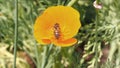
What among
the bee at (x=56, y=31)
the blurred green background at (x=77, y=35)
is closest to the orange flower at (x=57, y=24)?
the bee at (x=56, y=31)

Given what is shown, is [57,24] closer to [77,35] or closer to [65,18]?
[65,18]

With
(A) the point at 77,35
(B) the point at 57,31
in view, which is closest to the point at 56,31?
(B) the point at 57,31

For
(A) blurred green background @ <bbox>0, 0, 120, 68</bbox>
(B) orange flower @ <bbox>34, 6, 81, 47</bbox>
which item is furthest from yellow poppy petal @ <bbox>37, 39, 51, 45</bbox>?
(A) blurred green background @ <bbox>0, 0, 120, 68</bbox>

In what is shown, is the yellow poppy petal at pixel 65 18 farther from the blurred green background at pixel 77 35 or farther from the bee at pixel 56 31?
the blurred green background at pixel 77 35

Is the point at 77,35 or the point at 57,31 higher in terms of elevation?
the point at 57,31

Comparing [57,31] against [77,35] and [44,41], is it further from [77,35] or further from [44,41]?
[77,35]

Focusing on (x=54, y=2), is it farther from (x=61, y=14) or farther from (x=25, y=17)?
(x=61, y=14)

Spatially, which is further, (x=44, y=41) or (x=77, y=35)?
(x=77, y=35)

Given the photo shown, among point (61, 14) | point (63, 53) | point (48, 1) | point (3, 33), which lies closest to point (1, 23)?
point (3, 33)
